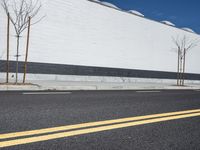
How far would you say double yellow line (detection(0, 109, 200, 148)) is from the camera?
3061 mm

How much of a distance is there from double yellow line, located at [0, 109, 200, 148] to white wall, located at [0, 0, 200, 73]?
10.1 metres

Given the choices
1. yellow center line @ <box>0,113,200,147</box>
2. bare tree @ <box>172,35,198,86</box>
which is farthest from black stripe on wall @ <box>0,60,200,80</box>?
yellow center line @ <box>0,113,200,147</box>

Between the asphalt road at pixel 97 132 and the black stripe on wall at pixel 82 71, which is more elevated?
the black stripe on wall at pixel 82 71

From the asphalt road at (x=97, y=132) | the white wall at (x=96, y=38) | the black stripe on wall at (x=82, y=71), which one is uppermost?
the white wall at (x=96, y=38)

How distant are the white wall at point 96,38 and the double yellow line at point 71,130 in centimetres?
1007

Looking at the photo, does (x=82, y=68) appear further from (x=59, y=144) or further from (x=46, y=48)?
(x=59, y=144)

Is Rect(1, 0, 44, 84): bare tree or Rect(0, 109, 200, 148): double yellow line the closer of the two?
Rect(0, 109, 200, 148): double yellow line

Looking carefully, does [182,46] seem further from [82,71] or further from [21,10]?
[21,10]

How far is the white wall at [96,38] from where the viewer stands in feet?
47.4

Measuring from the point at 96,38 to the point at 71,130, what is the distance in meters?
13.8

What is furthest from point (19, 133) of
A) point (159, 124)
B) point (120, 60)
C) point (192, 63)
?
point (192, 63)

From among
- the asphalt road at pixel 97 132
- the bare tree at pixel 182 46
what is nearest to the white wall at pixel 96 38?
the bare tree at pixel 182 46

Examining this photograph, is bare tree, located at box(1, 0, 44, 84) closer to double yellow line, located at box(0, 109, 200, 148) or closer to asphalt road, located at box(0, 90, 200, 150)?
asphalt road, located at box(0, 90, 200, 150)

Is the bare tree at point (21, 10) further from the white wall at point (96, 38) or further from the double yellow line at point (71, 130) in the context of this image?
the double yellow line at point (71, 130)
